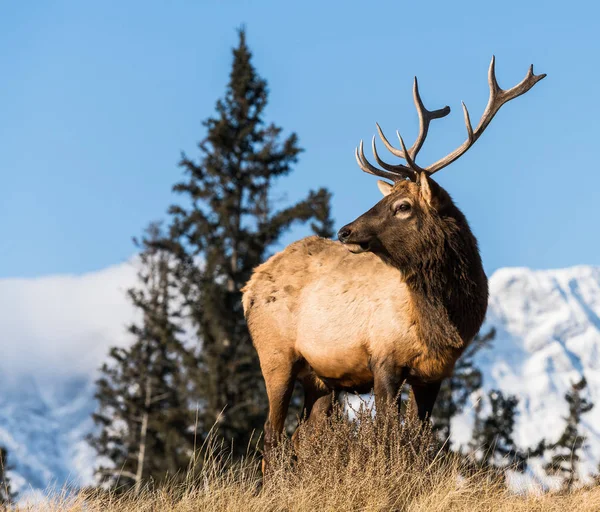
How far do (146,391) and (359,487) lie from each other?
Answer: 25.9 meters

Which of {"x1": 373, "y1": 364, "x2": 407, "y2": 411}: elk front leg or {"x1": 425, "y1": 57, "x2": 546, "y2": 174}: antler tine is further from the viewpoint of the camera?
{"x1": 425, "y1": 57, "x2": 546, "y2": 174}: antler tine

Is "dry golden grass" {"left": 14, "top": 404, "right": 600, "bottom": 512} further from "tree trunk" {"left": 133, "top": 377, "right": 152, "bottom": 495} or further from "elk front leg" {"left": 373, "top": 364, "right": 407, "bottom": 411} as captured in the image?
"tree trunk" {"left": 133, "top": 377, "right": 152, "bottom": 495}

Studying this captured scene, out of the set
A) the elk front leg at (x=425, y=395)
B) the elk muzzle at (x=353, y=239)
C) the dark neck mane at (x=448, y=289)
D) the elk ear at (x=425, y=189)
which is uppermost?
the elk ear at (x=425, y=189)

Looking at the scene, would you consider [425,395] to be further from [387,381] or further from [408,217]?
[408,217]

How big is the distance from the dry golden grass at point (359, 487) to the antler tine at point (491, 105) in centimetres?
245

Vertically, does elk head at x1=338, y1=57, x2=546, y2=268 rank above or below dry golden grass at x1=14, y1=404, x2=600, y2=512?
above

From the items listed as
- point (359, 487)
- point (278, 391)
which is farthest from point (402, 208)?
point (359, 487)

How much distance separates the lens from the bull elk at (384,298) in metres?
8.59

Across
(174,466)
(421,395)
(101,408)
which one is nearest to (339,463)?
(421,395)

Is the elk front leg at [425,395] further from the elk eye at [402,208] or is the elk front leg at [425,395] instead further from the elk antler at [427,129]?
the elk antler at [427,129]

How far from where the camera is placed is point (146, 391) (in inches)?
1259

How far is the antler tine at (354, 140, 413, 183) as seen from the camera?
30.0 ft

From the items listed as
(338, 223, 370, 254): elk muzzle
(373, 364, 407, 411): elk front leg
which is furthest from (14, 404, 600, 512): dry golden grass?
(338, 223, 370, 254): elk muzzle

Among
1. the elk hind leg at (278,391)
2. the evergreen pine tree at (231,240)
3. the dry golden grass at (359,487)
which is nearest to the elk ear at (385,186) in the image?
the elk hind leg at (278,391)
